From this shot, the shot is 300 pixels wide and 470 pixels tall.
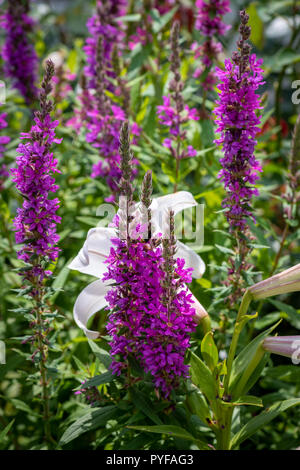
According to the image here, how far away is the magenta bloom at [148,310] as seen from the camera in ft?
2.81

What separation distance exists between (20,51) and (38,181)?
110cm

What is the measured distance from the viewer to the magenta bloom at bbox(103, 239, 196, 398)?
2.81 feet

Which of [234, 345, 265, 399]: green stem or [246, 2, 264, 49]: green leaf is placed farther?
[246, 2, 264, 49]: green leaf

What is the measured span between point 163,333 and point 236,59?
0.50 m

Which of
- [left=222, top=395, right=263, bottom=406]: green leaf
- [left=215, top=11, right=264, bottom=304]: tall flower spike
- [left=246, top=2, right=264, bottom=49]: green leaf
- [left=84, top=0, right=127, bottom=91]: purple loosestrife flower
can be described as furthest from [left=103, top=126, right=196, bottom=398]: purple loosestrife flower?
[left=246, top=2, right=264, bottom=49]: green leaf

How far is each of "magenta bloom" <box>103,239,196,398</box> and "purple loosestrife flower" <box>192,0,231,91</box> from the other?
2.63 feet

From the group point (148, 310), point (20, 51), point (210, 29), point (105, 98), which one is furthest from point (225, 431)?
point (20, 51)

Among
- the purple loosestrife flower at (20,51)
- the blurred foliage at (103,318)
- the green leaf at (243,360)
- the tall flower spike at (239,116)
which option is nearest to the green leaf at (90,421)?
the blurred foliage at (103,318)

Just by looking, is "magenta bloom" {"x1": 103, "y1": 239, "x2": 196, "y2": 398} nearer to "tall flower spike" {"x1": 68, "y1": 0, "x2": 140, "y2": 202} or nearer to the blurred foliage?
the blurred foliage

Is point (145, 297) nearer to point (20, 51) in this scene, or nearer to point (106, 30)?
point (106, 30)

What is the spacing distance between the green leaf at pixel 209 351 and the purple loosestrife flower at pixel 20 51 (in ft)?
4.06

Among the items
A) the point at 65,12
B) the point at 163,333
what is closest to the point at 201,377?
the point at 163,333

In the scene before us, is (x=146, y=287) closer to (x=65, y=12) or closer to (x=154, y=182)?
(x=154, y=182)
